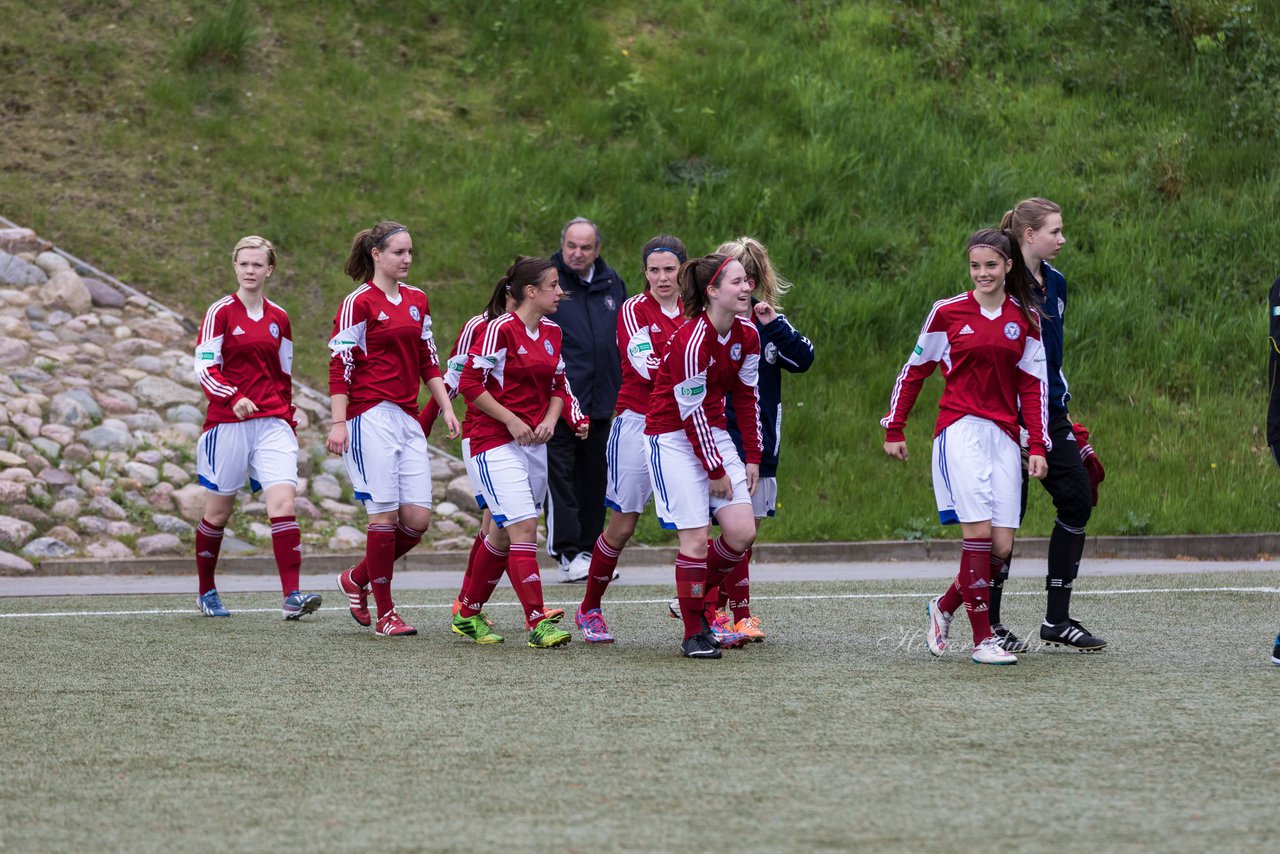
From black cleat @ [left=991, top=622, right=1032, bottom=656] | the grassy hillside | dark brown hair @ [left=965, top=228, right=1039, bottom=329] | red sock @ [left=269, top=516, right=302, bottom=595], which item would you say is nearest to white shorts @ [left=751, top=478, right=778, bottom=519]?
black cleat @ [left=991, top=622, right=1032, bottom=656]

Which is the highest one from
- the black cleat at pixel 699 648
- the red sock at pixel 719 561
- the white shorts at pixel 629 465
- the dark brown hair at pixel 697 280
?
the dark brown hair at pixel 697 280

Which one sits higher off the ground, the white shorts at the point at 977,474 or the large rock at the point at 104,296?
the large rock at the point at 104,296

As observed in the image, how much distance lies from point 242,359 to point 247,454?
0.56 metres

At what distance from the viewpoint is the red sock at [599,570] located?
8234 mm

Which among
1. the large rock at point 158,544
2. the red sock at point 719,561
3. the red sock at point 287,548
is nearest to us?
the red sock at point 719,561

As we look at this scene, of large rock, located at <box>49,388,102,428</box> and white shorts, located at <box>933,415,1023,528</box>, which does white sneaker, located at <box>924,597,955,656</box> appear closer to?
white shorts, located at <box>933,415,1023,528</box>

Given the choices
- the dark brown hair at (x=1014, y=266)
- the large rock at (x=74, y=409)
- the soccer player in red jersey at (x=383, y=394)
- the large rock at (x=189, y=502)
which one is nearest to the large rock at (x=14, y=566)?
the large rock at (x=189, y=502)

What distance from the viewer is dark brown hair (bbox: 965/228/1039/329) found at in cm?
729

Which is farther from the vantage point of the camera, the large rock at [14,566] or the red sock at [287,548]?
the large rock at [14,566]

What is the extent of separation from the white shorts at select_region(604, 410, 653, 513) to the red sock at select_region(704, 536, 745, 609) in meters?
0.41

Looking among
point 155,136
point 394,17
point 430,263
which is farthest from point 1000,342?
point 394,17

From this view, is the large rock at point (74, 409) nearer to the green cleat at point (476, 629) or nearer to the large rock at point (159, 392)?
the large rock at point (159, 392)

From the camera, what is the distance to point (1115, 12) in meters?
22.0

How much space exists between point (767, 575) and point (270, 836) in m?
8.63
